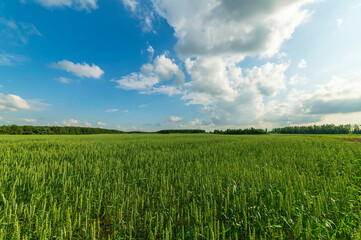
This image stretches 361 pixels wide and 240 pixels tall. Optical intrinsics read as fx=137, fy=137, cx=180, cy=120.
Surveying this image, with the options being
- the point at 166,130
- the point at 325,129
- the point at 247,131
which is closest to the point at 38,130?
the point at 166,130

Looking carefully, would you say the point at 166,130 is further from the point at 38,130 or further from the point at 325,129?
the point at 325,129

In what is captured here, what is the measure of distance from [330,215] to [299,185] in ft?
4.37

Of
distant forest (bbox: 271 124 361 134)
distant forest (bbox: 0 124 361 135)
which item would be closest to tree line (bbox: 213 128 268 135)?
distant forest (bbox: 0 124 361 135)

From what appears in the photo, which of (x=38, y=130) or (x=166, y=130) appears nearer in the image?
(x=38, y=130)

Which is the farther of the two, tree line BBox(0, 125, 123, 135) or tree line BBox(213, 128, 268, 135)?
tree line BBox(213, 128, 268, 135)

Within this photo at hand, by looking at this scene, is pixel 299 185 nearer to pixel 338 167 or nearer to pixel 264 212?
pixel 264 212

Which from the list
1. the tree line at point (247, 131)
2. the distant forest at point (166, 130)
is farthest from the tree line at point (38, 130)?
the tree line at point (247, 131)

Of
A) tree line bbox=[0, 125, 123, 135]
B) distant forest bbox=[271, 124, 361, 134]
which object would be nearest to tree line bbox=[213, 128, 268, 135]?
distant forest bbox=[271, 124, 361, 134]

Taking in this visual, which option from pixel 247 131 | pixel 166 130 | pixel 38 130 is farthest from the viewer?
pixel 166 130

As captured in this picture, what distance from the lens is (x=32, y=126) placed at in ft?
238

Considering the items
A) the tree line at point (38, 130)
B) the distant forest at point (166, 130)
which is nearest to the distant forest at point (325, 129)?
the distant forest at point (166, 130)

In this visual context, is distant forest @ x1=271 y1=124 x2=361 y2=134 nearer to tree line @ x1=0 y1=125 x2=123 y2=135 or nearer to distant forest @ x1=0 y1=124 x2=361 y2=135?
distant forest @ x1=0 y1=124 x2=361 y2=135

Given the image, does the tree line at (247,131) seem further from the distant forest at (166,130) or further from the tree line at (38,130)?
the tree line at (38,130)

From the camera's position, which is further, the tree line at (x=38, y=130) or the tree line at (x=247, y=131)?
the tree line at (x=247, y=131)
